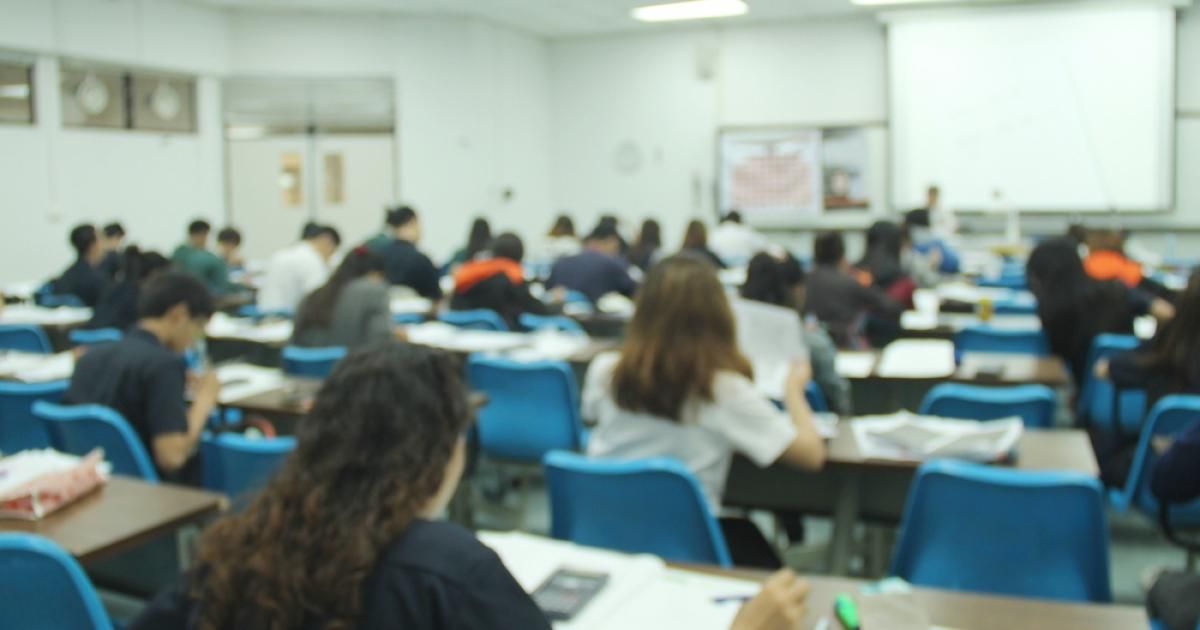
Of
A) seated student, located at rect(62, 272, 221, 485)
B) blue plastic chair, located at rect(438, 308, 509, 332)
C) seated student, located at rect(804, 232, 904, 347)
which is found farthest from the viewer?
blue plastic chair, located at rect(438, 308, 509, 332)

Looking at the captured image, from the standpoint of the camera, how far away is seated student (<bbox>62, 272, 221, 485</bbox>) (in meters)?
3.38

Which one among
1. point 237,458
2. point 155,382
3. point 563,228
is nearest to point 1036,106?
point 563,228

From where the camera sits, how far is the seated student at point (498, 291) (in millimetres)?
6746

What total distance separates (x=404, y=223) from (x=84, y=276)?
7.70ft

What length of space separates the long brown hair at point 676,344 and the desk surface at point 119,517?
3.52ft

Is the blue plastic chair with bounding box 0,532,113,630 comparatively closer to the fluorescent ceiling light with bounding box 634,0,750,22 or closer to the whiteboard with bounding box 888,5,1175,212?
the fluorescent ceiling light with bounding box 634,0,750,22

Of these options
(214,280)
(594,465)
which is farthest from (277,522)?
(214,280)

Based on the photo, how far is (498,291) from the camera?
674cm

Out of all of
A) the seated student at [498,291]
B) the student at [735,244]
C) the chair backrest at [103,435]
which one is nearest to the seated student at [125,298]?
the seated student at [498,291]

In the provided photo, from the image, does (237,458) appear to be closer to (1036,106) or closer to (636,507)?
(636,507)

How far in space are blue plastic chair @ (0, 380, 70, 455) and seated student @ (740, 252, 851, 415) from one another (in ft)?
8.31

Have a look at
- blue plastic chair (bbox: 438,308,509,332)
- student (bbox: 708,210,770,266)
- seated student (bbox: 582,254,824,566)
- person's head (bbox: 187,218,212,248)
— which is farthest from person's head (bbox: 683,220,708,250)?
seated student (bbox: 582,254,824,566)

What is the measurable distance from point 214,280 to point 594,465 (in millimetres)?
6973

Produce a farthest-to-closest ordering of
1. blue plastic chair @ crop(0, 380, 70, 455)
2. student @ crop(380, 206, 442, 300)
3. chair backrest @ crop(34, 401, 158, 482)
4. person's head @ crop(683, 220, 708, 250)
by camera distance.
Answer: person's head @ crop(683, 220, 708, 250)
student @ crop(380, 206, 442, 300)
blue plastic chair @ crop(0, 380, 70, 455)
chair backrest @ crop(34, 401, 158, 482)
